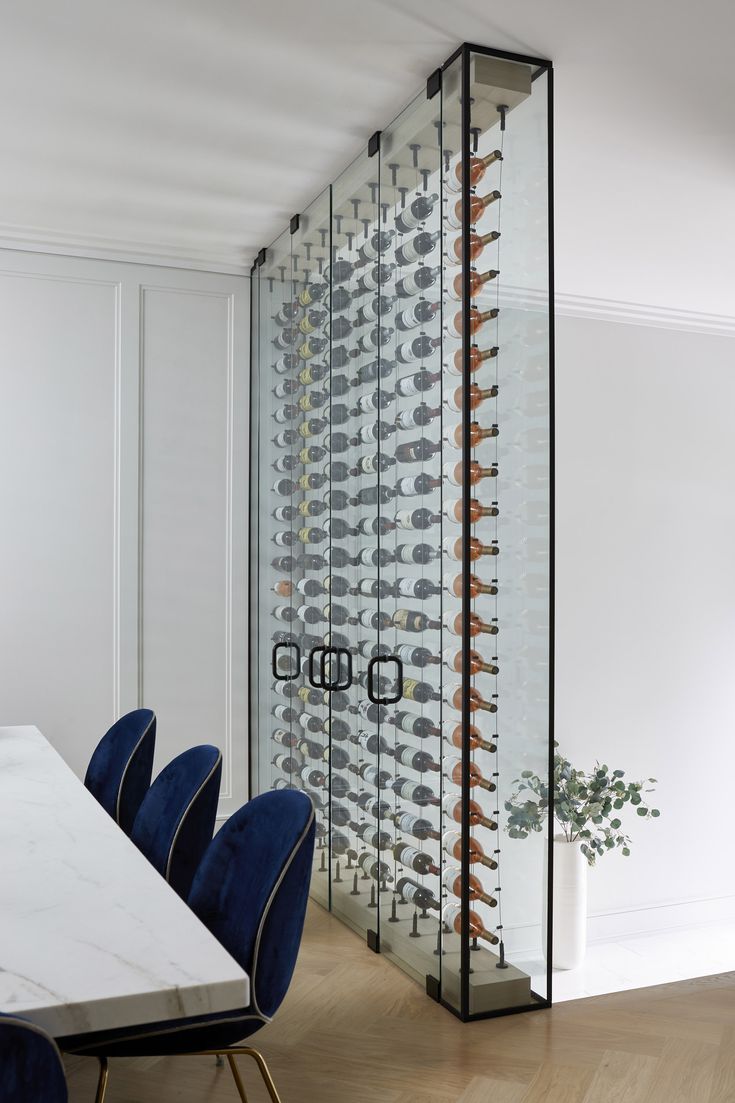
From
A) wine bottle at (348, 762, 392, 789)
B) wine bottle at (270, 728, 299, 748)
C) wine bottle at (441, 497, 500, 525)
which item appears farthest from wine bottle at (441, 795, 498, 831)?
wine bottle at (270, 728, 299, 748)

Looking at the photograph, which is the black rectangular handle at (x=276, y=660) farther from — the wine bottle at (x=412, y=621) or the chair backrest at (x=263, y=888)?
the chair backrest at (x=263, y=888)

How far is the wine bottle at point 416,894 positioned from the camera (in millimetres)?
3387

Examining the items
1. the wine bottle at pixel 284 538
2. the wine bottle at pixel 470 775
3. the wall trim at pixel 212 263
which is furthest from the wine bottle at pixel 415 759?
the wall trim at pixel 212 263

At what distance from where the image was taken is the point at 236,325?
511cm

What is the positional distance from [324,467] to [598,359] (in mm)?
1973

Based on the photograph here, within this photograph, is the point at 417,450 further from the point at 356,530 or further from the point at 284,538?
the point at 284,538

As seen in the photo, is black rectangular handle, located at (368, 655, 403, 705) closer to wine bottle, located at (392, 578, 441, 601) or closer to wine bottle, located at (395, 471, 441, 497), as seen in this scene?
wine bottle, located at (392, 578, 441, 601)

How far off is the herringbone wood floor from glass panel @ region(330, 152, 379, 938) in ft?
1.85

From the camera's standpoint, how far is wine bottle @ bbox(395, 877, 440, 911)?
Result: 339 cm

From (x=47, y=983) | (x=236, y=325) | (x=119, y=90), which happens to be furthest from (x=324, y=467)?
(x=47, y=983)

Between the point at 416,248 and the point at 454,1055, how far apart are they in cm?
259

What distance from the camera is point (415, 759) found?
11.3ft

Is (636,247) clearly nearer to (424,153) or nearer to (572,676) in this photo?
(424,153)

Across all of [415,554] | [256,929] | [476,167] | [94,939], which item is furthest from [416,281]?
[94,939]
